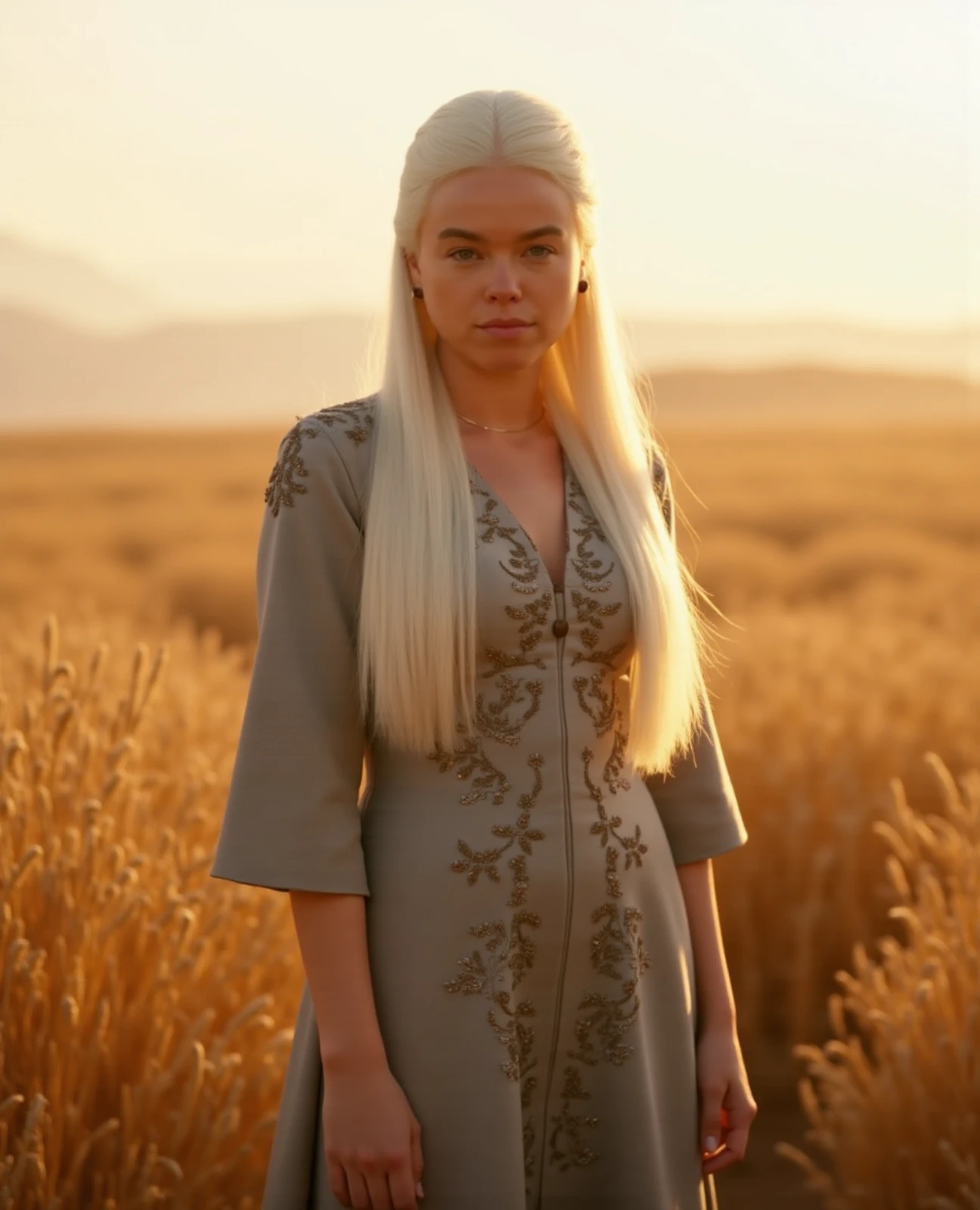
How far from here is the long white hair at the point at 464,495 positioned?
155 cm

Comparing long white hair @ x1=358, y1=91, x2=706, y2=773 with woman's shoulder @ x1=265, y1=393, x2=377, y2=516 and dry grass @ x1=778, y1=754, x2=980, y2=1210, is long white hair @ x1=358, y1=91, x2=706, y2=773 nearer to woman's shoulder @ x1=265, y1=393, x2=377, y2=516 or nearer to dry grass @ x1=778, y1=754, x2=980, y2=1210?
woman's shoulder @ x1=265, y1=393, x2=377, y2=516

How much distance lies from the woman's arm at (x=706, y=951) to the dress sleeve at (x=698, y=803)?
0.02m

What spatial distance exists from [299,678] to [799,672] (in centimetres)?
356

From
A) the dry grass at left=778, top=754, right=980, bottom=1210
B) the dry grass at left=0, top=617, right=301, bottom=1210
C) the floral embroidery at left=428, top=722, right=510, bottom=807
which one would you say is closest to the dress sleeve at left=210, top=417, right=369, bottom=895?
the floral embroidery at left=428, top=722, right=510, bottom=807

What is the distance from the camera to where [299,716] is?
1536 millimetres

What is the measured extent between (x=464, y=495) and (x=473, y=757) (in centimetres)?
28

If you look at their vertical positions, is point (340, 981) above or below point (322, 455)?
below

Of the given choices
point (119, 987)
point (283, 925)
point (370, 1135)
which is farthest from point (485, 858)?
point (283, 925)

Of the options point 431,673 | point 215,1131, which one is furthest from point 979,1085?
point 431,673

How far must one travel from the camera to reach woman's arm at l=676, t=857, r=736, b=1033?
5.90 feet

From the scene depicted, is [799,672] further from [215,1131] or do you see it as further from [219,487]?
[219,487]

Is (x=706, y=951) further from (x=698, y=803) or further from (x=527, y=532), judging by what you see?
(x=527, y=532)

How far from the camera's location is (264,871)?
4.97ft

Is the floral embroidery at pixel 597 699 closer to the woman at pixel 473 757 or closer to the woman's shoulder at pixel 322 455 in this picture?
the woman at pixel 473 757
